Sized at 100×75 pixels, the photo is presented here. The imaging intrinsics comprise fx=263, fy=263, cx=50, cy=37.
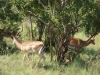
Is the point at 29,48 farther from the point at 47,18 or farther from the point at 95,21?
the point at 95,21

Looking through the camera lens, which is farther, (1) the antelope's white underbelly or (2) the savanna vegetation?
(1) the antelope's white underbelly

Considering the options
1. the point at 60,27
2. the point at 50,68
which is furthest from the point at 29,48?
the point at 60,27

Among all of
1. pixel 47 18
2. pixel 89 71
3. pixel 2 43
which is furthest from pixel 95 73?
pixel 2 43

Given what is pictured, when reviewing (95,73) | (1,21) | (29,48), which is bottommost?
(95,73)

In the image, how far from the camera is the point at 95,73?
25.3 ft

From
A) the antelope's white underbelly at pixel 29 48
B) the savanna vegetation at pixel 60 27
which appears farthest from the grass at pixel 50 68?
the antelope's white underbelly at pixel 29 48

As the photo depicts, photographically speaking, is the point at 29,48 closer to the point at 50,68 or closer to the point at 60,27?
the point at 50,68

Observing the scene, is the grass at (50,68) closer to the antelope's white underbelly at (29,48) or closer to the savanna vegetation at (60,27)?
the savanna vegetation at (60,27)

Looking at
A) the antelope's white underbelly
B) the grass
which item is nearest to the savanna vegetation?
the grass

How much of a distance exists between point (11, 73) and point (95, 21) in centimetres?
303

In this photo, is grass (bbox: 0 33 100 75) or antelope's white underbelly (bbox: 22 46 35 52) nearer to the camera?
grass (bbox: 0 33 100 75)

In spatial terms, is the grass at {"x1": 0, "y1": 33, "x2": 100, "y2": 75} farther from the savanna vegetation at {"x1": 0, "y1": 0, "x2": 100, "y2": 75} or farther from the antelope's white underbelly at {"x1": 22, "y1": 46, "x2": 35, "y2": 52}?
the antelope's white underbelly at {"x1": 22, "y1": 46, "x2": 35, "y2": 52}

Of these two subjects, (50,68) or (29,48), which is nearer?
(50,68)

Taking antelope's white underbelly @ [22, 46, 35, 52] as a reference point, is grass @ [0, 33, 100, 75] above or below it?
below
